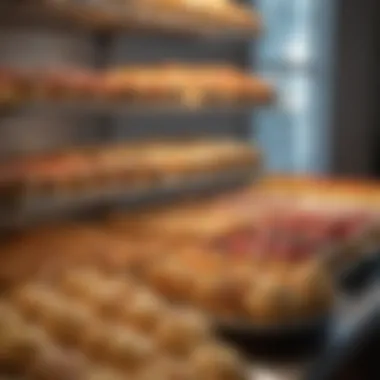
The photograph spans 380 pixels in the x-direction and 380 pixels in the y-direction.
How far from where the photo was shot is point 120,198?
3.09m

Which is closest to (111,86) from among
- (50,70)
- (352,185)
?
(50,70)

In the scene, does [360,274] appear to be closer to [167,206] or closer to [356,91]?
[167,206]

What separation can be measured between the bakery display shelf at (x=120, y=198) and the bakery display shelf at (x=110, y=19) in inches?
19.6

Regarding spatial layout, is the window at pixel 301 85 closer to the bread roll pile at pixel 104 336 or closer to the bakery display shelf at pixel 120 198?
the bakery display shelf at pixel 120 198

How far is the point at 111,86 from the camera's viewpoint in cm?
286

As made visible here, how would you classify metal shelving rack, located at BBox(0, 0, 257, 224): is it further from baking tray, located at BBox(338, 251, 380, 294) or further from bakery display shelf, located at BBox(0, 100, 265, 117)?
baking tray, located at BBox(338, 251, 380, 294)

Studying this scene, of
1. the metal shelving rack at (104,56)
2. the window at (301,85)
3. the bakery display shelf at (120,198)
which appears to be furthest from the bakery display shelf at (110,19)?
the window at (301,85)

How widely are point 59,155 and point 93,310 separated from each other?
1.16 meters

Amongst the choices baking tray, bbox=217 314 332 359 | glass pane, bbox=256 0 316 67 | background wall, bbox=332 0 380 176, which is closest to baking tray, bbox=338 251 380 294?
→ baking tray, bbox=217 314 332 359

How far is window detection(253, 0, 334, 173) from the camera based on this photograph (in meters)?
5.16

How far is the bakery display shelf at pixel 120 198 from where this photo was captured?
245cm

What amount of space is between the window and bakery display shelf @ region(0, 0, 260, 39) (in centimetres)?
128

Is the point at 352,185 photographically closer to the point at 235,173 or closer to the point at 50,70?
the point at 235,173

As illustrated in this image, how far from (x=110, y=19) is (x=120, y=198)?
0.58m
